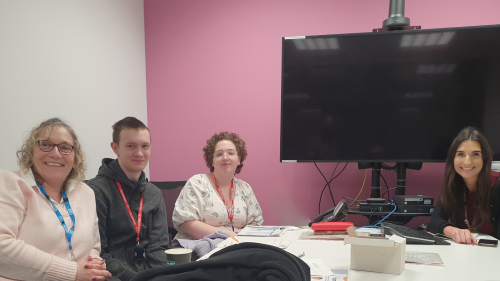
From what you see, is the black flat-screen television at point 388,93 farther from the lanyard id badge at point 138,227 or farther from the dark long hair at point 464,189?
the lanyard id badge at point 138,227

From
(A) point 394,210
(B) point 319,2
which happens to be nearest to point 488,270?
(A) point 394,210

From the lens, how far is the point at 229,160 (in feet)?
8.20

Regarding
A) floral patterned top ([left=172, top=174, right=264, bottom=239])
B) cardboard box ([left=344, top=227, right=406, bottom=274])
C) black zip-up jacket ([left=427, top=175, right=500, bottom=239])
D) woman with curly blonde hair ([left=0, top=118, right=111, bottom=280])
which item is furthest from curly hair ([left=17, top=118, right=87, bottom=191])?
black zip-up jacket ([left=427, top=175, right=500, bottom=239])

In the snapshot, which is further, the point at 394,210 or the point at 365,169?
the point at 365,169

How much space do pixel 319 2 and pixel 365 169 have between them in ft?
4.90

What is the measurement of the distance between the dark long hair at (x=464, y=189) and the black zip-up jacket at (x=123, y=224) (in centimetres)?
174

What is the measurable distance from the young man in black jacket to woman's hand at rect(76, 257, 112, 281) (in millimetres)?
190

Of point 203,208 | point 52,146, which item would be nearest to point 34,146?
point 52,146

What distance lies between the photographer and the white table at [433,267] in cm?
124

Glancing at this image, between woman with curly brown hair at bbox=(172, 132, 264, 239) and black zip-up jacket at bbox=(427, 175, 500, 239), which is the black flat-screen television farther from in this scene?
black zip-up jacket at bbox=(427, 175, 500, 239)

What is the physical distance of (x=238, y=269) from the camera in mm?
770

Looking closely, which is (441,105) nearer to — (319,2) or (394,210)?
(394,210)

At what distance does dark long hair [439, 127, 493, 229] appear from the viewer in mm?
2062

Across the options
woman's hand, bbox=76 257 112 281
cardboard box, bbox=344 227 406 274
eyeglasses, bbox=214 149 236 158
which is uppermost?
eyeglasses, bbox=214 149 236 158
